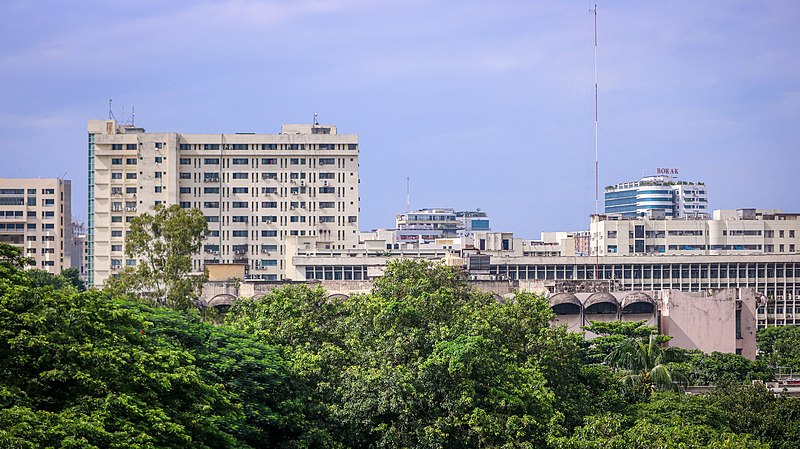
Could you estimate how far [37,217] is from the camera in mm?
168250

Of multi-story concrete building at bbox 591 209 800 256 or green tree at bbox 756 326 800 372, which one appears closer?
green tree at bbox 756 326 800 372

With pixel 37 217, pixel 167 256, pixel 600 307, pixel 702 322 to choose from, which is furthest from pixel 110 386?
pixel 37 217

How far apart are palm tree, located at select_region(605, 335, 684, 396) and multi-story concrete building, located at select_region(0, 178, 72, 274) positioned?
123m

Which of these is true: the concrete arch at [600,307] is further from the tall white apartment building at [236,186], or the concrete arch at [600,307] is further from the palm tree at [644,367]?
the tall white apartment building at [236,186]

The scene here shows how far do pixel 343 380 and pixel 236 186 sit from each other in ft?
331

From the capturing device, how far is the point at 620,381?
177ft

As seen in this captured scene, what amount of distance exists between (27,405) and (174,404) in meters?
5.87

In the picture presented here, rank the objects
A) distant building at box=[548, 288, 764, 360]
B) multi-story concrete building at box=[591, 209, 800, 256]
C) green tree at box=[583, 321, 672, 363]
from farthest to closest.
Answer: multi-story concrete building at box=[591, 209, 800, 256] < distant building at box=[548, 288, 764, 360] < green tree at box=[583, 321, 672, 363]

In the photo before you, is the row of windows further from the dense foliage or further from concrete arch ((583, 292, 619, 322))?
the dense foliage

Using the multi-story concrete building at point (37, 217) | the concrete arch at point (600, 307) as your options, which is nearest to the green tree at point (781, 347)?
the concrete arch at point (600, 307)

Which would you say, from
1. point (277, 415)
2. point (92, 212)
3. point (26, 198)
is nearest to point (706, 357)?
point (277, 415)

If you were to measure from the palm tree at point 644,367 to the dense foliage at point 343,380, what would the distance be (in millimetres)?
132

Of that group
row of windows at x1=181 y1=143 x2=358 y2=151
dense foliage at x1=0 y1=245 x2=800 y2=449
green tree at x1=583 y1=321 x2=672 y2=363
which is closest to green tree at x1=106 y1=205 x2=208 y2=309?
dense foliage at x1=0 y1=245 x2=800 y2=449

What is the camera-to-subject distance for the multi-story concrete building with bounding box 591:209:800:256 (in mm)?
149000
